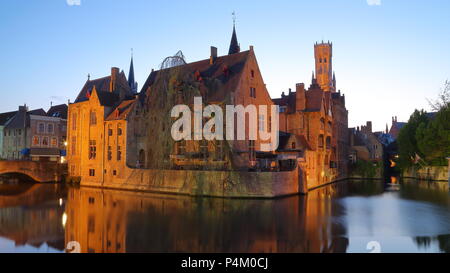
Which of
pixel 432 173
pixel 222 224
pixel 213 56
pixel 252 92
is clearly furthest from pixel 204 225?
pixel 432 173

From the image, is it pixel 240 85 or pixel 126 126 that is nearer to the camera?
pixel 240 85

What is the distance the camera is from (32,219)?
2602cm

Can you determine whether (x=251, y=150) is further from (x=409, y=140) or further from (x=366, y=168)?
(x=409, y=140)

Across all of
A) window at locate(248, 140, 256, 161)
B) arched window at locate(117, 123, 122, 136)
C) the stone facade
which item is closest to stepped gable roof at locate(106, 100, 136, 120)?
arched window at locate(117, 123, 122, 136)

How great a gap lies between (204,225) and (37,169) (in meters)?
41.8

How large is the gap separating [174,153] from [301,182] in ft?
46.3

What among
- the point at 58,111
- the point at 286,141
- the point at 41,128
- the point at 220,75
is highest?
the point at 220,75

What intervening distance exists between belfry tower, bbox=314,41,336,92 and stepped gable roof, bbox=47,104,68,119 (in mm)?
92815

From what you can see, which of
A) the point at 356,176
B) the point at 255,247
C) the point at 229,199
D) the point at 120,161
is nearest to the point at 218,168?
the point at 229,199

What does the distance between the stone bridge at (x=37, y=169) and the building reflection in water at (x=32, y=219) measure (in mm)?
11956

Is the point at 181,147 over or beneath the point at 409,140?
beneath

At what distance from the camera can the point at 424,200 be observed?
36.1 meters

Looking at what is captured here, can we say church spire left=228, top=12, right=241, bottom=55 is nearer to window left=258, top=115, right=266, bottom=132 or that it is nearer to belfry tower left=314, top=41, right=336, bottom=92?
window left=258, top=115, right=266, bottom=132

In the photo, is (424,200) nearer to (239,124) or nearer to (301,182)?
(301,182)
